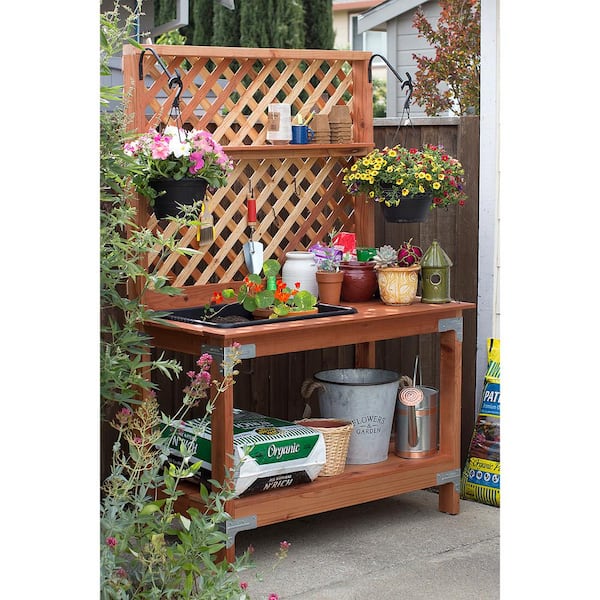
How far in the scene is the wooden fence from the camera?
14.6 ft

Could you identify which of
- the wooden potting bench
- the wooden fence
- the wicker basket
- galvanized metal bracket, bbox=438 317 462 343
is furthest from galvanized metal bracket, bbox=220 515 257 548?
galvanized metal bracket, bbox=438 317 462 343

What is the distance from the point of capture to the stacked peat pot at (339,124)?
4.24 meters

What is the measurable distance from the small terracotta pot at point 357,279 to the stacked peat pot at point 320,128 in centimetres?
49

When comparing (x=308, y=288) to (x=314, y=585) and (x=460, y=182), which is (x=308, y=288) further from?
(x=314, y=585)

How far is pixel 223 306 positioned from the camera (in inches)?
155

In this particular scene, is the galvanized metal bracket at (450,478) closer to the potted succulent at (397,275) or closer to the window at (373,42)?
the potted succulent at (397,275)

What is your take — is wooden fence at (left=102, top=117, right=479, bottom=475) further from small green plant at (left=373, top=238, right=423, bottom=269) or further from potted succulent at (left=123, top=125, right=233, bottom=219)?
potted succulent at (left=123, top=125, right=233, bottom=219)

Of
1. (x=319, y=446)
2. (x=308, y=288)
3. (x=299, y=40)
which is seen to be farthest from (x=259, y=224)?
(x=299, y=40)

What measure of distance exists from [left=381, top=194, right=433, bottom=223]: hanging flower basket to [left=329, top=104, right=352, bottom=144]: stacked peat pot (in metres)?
0.32

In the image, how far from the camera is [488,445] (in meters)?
4.31

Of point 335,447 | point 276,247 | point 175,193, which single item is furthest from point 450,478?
point 175,193

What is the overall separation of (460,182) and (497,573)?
1471mm

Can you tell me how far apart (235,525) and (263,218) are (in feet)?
4.28
